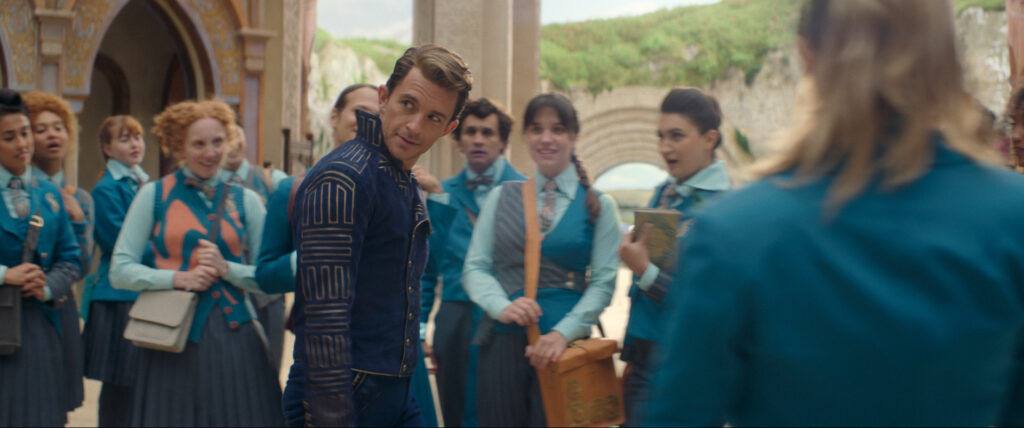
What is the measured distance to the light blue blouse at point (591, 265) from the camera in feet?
12.1

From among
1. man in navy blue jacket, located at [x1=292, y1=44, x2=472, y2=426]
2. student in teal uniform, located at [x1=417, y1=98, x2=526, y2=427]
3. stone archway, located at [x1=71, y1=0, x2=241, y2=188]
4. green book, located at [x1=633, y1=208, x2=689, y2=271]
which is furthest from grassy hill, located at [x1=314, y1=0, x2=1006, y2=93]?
man in navy blue jacket, located at [x1=292, y1=44, x2=472, y2=426]

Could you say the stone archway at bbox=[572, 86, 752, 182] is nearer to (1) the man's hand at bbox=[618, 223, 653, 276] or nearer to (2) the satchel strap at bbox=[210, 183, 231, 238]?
(2) the satchel strap at bbox=[210, 183, 231, 238]

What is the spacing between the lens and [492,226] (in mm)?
3904

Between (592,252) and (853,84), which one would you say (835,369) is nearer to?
(853,84)

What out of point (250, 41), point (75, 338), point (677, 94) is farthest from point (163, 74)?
point (677, 94)

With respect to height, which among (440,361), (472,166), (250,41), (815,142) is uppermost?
(250,41)

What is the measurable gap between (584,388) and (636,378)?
0.65 feet

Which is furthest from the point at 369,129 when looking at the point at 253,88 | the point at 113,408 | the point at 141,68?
the point at 141,68

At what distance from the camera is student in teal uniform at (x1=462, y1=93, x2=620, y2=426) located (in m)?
3.73

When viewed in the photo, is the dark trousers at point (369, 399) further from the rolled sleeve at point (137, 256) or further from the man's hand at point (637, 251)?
the rolled sleeve at point (137, 256)

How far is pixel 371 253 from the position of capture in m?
2.22

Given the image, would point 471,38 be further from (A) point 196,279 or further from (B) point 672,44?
(B) point 672,44

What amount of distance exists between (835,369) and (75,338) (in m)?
4.11

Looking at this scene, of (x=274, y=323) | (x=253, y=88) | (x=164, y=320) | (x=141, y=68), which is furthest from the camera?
(x=141, y=68)
